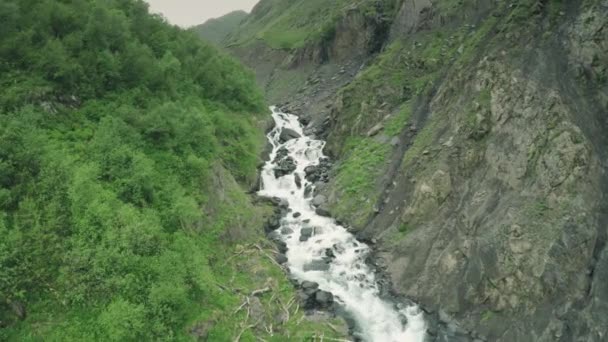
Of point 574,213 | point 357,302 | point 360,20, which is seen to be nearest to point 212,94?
point 357,302

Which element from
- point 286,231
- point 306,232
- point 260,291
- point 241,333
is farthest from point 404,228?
point 241,333

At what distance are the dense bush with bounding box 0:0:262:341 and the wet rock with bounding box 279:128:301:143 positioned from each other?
17023 mm

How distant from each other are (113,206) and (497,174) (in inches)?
967

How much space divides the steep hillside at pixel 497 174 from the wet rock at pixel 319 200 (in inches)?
17.3

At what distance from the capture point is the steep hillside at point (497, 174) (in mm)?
24328

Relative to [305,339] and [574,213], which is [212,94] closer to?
[305,339]

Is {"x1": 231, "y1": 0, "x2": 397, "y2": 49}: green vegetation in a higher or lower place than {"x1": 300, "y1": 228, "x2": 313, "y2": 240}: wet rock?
higher

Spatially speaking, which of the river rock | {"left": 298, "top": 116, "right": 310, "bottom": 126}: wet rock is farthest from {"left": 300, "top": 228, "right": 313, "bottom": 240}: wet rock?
{"left": 298, "top": 116, "right": 310, "bottom": 126}: wet rock

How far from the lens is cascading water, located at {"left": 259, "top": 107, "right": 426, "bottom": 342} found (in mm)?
26828

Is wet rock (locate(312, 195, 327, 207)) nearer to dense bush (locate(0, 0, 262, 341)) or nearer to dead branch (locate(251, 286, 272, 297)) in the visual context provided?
dense bush (locate(0, 0, 262, 341))

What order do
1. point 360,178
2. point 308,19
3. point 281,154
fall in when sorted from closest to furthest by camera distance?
point 360,178 → point 281,154 → point 308,19

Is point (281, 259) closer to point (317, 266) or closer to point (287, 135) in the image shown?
point (317, 266)

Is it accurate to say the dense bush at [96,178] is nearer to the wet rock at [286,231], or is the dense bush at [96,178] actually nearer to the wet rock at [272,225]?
the wet rock at [272,225]

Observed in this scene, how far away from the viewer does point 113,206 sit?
24297mm
